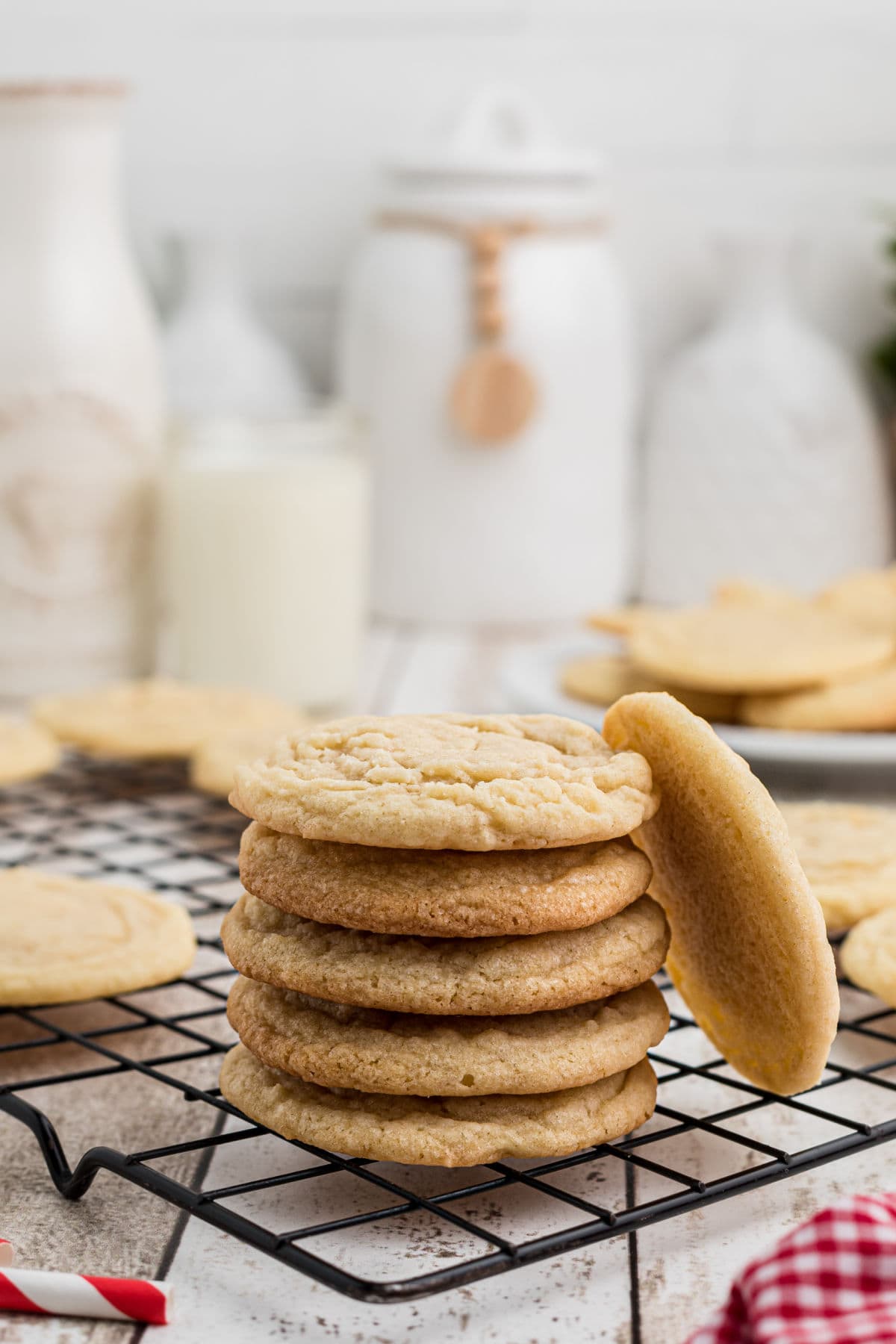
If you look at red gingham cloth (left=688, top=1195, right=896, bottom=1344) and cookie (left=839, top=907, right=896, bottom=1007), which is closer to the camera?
red gingham cloth (left=688, top=1195, right=896, bottom=1344)

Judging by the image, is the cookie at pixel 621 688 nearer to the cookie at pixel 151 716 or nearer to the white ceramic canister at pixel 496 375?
the cookie at pixel 151 716

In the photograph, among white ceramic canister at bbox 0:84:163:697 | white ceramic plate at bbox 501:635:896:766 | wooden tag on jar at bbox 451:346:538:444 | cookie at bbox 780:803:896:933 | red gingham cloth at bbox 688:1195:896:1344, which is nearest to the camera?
red gingham cloth at bbox 688:1195:896:1344

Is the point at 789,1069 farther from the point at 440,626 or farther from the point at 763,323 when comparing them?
the point at 763,323

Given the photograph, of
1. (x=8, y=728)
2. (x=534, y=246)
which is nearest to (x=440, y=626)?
(x=534, y=246)

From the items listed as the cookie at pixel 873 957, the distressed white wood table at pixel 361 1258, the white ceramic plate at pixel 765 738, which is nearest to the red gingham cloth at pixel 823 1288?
the distressed white wood table at pixel 361 1258

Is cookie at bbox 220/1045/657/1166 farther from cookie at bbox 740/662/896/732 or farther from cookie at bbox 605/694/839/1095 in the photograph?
cookie at bbox 740/662/896/732

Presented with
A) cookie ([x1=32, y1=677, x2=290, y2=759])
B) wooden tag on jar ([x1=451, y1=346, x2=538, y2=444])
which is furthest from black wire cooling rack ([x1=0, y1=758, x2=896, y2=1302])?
wooden tag on jar ([x1=451, y1=346, x2=538, y2=444])
